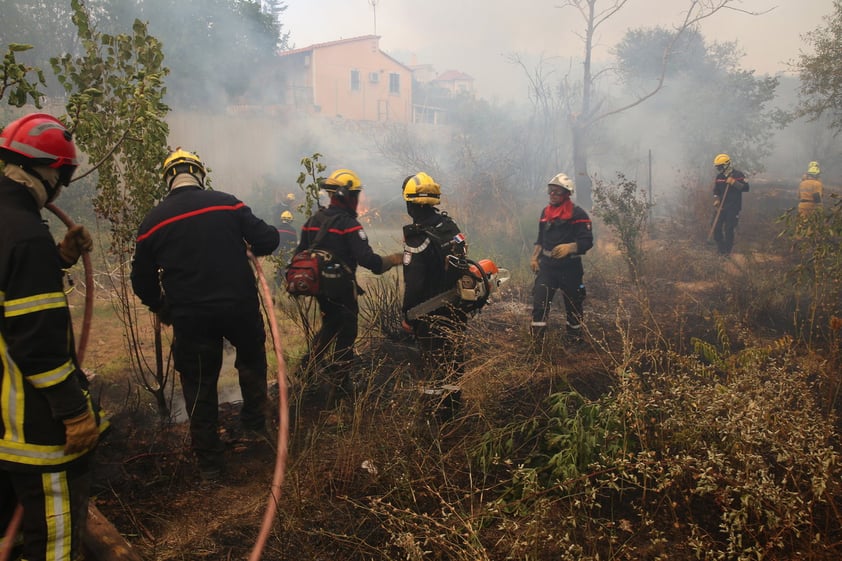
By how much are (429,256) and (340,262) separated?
0.89 meters

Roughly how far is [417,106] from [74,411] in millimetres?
38732

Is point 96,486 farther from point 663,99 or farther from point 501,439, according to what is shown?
point 663,99

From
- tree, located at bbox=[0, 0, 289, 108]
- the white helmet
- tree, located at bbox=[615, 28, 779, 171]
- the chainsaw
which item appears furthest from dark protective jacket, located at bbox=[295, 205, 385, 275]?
tree, located at bbox=[615, 28, 779, 171]

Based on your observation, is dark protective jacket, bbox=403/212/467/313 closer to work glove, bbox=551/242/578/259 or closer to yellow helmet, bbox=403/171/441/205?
yellow helmet, bbox=403/171/441/205

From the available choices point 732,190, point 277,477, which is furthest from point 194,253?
point 732,190

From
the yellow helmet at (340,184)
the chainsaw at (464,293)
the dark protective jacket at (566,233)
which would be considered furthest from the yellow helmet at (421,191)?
the dark protective jacket at (566,233)

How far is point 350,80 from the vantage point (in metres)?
34.6

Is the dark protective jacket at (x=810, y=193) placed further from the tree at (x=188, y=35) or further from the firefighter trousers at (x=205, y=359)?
the tree at (x=188, y=35)

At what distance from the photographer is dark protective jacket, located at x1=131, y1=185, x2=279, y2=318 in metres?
3.17

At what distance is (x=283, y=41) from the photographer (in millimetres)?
24172

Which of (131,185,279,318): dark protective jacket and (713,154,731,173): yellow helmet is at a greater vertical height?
(713,154,731,173): yellow helmet

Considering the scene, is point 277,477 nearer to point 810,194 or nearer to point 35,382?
point 35,382

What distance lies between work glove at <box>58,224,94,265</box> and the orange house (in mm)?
29249

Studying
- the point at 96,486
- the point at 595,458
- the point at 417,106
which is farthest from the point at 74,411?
the point at 417,106
